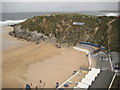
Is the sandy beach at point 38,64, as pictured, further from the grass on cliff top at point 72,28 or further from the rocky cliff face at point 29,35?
the grass on cliff top at point 72,28

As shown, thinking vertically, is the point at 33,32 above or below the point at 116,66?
above

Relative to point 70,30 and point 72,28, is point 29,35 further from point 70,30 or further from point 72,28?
point 72,28

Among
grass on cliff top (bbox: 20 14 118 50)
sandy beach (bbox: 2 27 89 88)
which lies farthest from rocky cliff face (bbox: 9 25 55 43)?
sandy beach (bbox: 2 27 89 88)

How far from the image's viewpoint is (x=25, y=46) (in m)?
59.5

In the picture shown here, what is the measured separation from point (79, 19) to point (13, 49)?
3498cm

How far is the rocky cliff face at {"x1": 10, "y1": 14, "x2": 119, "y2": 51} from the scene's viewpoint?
58.8 meters

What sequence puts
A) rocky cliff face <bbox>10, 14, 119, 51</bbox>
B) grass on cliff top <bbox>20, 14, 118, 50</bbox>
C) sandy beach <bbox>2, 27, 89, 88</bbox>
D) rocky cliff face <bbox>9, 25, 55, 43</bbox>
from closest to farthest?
sandy beach <bbox>2, 27, 89, 88</bbox>, rocky cliff face <bbox>10, 14, 119, 51</bbox>, grass on cliff top <bbox>20, 14, 118, 50</bbox>, rocky cliff face <bbox>9, 25, 55, 43</bbox>

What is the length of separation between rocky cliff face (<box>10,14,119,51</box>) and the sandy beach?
7.43 m

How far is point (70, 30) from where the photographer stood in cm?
6612

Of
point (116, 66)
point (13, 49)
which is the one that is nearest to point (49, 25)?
point (13, 49)

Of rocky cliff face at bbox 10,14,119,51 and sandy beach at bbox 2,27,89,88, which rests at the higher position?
rocky cliff face at bbox 10,14,119,51

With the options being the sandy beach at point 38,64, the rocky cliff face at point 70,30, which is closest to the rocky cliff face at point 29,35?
the rocky cliff face at point 70,30

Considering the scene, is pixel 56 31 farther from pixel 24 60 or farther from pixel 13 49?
pixel 24 60

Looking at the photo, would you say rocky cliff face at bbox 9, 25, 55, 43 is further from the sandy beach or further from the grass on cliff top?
the sandy beach
